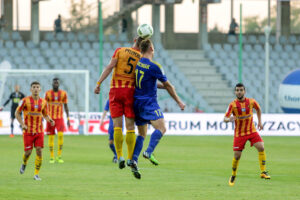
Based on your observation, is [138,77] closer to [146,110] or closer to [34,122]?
[146,110]

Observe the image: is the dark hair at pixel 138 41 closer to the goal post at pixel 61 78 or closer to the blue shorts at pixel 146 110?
the blue shorts at pixel 146 110

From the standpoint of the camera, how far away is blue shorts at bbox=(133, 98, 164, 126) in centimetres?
1105

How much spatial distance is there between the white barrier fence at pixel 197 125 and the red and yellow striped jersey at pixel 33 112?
Result: 17.5m

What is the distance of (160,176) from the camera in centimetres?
1418

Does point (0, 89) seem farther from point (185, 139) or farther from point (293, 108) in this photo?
point (293, 108)

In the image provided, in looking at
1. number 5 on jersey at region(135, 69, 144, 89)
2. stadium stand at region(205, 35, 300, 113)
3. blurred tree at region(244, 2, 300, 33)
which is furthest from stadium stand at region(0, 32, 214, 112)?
number 5 on jersey at region(135, 69, 144, 89)

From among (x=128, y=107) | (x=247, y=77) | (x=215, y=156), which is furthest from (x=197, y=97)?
(x=128, y=107)

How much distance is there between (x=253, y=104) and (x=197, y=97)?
1043 inches

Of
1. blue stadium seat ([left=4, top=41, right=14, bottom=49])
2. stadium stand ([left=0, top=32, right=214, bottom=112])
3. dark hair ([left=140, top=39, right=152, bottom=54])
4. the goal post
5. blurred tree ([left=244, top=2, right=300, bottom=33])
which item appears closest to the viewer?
dark hair ([left=140, top=39, right=152, bottom=54])

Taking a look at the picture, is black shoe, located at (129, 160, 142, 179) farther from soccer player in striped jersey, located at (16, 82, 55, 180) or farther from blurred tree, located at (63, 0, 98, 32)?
blurred tree, located at (63, 0, 98, 32)

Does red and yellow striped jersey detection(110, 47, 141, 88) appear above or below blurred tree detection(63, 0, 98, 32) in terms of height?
below

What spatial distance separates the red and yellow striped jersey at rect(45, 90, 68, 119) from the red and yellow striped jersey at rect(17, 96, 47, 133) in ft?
16.5

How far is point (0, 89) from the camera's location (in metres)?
33.9

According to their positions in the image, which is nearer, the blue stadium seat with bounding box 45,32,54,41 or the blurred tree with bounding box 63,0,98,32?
the blue stadium seat with bounding box 45,32,54,41
